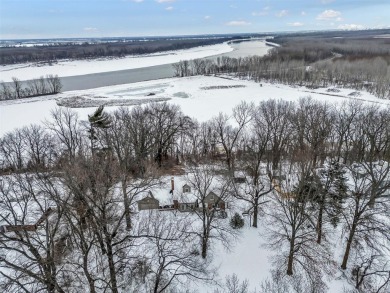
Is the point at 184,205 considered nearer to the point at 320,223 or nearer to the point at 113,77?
the point at 320,223

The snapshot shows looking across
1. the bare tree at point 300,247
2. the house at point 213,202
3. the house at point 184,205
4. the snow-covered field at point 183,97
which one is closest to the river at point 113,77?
the snow-covered field at point 183,97

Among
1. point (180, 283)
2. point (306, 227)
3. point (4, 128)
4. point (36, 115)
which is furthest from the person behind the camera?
point (36, 115)

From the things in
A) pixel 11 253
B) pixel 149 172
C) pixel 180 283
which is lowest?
pixel 180 283

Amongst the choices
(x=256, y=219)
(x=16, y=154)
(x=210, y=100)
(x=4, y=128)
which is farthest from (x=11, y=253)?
(x=210, y=100)

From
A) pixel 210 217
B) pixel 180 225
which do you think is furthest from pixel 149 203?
pixel 210 217

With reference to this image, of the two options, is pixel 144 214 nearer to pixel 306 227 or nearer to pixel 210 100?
pixel 306 227

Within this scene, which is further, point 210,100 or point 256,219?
point 210,100

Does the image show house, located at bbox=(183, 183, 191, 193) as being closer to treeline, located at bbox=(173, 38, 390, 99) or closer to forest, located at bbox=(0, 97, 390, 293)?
forest, located at bbox=(0, 97, 390, 293)

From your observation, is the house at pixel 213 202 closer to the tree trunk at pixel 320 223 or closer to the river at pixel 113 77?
the tree trunk at pixel 320 223
